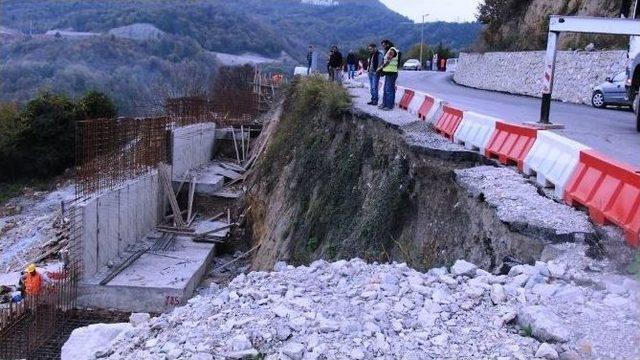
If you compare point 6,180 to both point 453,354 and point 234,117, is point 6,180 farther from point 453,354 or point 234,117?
point 453,354

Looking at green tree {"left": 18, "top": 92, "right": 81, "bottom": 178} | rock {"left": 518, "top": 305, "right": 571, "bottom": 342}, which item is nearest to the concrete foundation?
rock {"left": 518, "top": 305, "right": 571, "bottom": 342}

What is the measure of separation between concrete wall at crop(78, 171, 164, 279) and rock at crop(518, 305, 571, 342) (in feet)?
39.5

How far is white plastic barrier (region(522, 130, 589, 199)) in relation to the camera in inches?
283

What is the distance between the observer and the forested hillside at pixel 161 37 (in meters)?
82.5

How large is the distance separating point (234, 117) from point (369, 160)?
20.3 meters

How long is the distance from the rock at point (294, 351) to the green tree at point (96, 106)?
33398 mm

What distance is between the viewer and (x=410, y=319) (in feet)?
15.1

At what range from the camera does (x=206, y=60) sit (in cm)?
9825

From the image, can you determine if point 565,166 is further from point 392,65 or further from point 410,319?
point 392,65

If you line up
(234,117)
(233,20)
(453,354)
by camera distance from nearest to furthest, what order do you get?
(453,354) < (234,117) < (233,20)

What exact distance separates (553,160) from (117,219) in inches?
477

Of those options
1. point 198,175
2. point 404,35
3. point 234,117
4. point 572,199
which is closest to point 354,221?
point 572,199

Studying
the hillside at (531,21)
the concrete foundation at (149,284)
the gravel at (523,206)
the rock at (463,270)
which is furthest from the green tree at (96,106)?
the rock at (463,270)

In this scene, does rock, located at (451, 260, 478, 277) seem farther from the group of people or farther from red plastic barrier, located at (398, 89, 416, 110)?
red plastic barrier, located at (398, 89, 416, 110)
